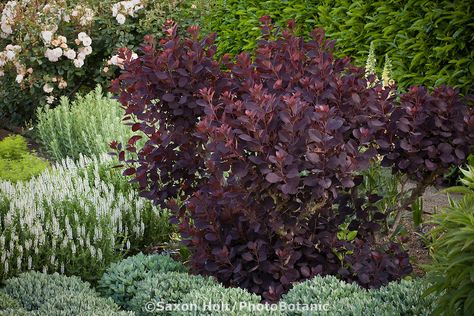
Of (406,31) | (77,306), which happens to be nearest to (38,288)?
(77,306)

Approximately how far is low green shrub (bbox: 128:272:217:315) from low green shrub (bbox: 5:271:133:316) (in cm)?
19

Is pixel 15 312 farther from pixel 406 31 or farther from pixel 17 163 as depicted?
pixel 406 31

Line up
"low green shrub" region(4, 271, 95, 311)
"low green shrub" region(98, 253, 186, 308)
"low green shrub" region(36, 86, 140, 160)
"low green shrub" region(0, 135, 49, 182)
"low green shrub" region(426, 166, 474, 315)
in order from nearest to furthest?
"low green shrub" region(426, 166, 474, 315), "low green shrub" region(4, 271, 95, 311), "low green shrub" region(98, 253, 186, 308), "low green shrub" region(0, 135, 49, 182), "low green shrub" region(36, 86, 140, 160)

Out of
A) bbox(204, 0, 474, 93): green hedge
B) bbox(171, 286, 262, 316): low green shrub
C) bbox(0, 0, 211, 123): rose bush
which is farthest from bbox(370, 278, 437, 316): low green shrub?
bbox(0, 0, 211, 123): rose bush

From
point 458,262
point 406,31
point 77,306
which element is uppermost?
point 406,31

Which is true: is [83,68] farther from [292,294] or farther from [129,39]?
[292,294]

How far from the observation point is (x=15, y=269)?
467cm

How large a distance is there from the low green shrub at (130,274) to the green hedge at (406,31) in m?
3.27

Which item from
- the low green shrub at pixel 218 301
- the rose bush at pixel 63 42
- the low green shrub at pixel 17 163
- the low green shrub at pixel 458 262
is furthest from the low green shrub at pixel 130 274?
the rose bush at pixel 63 42

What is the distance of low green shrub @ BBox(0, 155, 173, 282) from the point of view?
15.6 ft

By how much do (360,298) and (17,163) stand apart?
12.2 ft

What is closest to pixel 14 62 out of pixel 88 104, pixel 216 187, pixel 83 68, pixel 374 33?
pixel 83 68

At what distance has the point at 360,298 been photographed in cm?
370

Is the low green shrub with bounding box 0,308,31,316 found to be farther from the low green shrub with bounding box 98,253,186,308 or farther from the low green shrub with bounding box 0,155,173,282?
the low green shrub with bounding box 0,155,173,282
